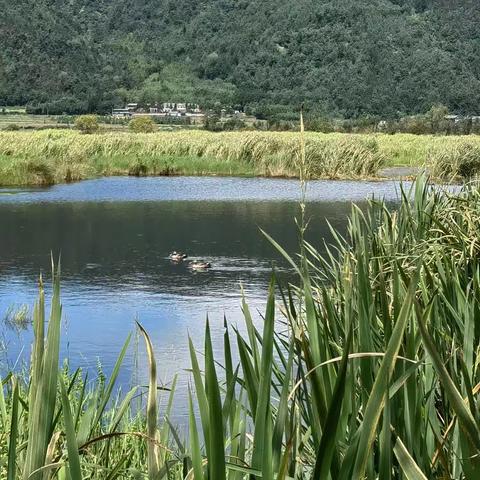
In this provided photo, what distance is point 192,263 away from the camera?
8.92m

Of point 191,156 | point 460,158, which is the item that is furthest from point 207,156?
point 460,158

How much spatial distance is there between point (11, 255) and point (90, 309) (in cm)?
290

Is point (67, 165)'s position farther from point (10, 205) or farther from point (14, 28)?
point (14, 28)

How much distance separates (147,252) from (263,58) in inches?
2403

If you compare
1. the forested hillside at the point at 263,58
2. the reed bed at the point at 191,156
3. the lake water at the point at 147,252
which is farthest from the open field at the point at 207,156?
the forested hillside at the point at 263,58

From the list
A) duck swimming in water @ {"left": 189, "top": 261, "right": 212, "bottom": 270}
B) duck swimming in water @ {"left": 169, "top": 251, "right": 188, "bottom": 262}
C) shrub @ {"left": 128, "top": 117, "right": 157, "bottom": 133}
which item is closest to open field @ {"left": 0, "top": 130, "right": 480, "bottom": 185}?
duck swimming in water @ {"left": 169, "top": 251, "right": 188, "bottom": 262}

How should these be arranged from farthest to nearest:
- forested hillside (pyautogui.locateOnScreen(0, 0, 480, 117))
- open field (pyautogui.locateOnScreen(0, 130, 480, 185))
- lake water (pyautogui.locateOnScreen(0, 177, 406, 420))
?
forested hillside (pyautogui.locateOnScreen(0, 0, 480, 117)), open field (pyautogui.locateOnScreen(0, 130, 480, 185)), lake water (pyautogui.locateOnScreen(0, 177, 406, 420))

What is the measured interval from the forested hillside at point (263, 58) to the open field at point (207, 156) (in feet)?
103

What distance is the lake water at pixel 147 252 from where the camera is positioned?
5832 millimetres

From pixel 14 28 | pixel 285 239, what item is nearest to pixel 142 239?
pixel 285 239

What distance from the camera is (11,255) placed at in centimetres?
959

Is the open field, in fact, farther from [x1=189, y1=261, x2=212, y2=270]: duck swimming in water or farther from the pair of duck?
[x1=189, y1=261, x2=212, y2=270]: duck swimming in water

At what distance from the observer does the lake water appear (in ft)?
19.1

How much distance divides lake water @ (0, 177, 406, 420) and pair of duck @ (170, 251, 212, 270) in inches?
3.3
